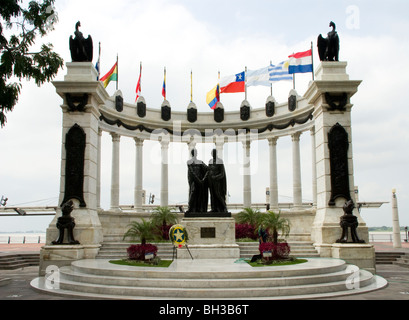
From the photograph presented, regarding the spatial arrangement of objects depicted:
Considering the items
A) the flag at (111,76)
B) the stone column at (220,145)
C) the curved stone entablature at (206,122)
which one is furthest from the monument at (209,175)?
the stone column at (220,145)

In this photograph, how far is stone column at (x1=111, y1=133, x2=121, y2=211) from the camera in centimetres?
3223

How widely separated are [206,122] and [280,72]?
832 centimetres

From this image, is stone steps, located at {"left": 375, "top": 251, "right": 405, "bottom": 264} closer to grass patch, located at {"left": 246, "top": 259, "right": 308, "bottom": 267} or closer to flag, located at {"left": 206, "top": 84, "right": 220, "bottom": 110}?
grass patch, located at {"left": 246, "top": 259, "right": 308, "bottom": 267}

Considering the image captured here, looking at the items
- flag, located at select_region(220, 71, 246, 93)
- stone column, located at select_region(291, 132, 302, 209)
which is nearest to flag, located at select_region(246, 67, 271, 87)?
flag, located at select_region(220, 71, 246, 93)

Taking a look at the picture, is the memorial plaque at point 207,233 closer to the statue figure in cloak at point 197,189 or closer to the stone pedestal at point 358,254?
the statue figure in cloak at point 197,189

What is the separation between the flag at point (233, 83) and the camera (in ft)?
115

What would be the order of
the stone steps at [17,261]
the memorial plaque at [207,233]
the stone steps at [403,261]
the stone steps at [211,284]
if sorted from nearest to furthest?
the stone steps at [211,284]
the memorial plaque at [207,233]
the stone steps at [403,261]
the stone steps at [17,261]

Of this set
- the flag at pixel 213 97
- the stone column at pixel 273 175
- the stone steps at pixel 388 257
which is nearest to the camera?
the stone steps at pixel 388 257

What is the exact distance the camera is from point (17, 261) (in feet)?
78.2

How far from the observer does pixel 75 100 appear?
21.1m

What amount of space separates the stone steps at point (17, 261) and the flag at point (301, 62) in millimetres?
23215
